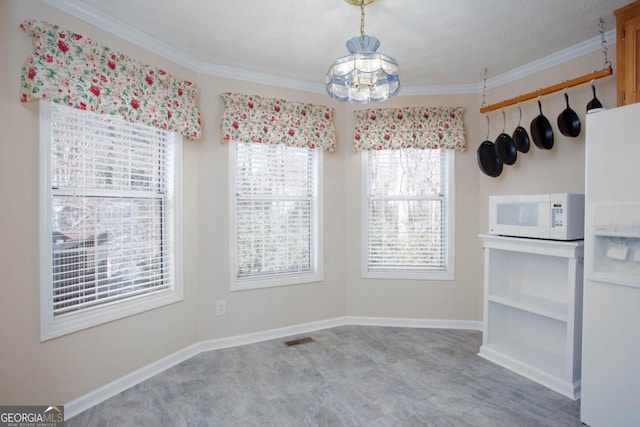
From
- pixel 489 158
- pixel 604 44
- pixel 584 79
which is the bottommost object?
pixel 489 158

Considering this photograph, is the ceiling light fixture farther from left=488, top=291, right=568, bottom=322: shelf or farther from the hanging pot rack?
left=488, top=291, right=568, bottom=322: shelf

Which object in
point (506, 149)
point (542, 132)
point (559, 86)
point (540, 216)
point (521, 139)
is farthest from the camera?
point (506, 149)

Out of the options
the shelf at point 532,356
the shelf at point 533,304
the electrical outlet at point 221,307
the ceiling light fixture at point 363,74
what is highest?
the ceiling light fixture at point 363,74

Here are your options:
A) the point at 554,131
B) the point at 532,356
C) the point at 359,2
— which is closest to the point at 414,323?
the point at 532,356

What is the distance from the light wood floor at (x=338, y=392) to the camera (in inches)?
79.9

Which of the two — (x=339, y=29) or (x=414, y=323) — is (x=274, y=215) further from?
(x=414, y=323)

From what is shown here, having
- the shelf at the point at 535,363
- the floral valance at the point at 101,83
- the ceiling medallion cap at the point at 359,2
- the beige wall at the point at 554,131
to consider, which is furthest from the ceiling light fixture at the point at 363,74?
the shelf at the point at 535,363

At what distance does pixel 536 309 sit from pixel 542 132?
141cm

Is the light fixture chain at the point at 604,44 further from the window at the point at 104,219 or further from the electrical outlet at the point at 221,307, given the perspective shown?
the electrical outlet at the point at 221,307

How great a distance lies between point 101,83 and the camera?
2.15 meters

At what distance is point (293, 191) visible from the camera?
337 cm

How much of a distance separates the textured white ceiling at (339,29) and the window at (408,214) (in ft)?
3.02

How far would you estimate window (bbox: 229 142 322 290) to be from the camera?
10.3ft

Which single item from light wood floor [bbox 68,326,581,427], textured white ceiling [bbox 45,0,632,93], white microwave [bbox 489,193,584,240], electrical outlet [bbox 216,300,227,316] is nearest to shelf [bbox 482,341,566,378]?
light wood floor [bbox 68,326,581,427]
